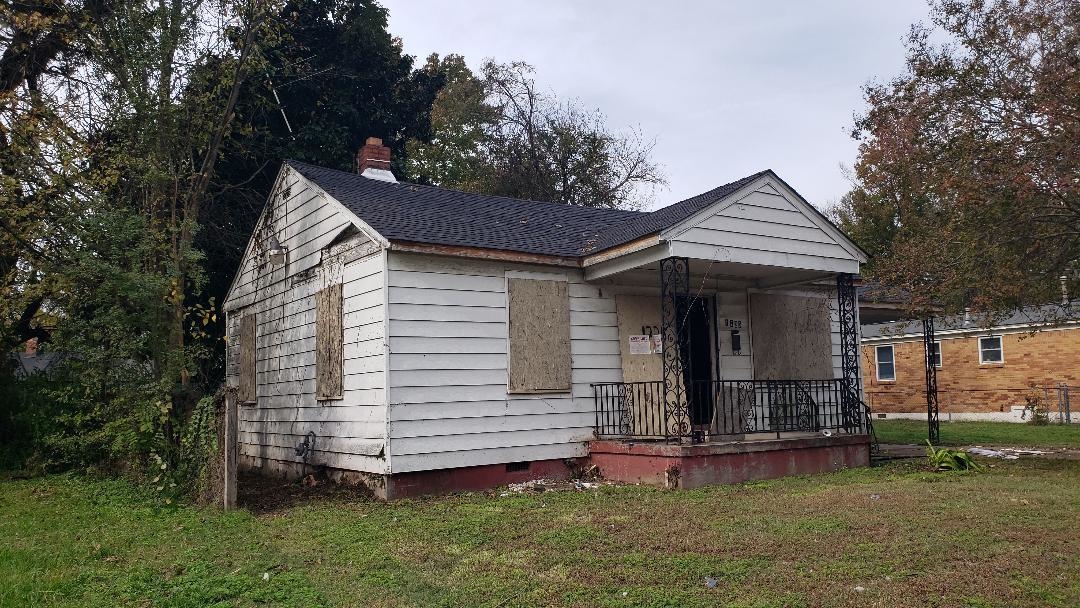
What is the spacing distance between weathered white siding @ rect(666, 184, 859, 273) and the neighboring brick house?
1033 centimetres

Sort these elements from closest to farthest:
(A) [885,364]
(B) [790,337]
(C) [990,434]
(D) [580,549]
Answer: (D) [580,549]
(B) [790,337]
(C) [990,434]
(A) [885,364]

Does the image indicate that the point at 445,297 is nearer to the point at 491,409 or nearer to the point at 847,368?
the point at 491,409

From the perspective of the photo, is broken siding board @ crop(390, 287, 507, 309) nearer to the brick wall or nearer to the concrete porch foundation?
the concrete porch foundation

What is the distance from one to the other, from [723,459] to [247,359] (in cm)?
848

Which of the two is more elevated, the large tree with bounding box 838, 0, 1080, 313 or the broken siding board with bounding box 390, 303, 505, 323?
the large tree with bounding box 838, 0, 1080, 313

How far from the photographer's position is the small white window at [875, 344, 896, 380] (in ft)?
88.0

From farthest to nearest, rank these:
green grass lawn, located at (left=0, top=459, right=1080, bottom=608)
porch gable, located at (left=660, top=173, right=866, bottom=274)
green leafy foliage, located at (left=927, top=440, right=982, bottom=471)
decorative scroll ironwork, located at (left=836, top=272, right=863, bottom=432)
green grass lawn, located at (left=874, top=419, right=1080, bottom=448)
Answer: green grass lawn, located at (left=874, top=419, right=1080, bottom=448)
decorative scroll ironwork, located at (left=836, top=272, right=863, bottom=432)
green leafy foliage, located at (left=927, top=440, right=982, bottom=471)
porch gable, located at (left=660, top=173, right=866, bottom=274)
green grass lawn, located at (left=0, top=459, right=1080, bottom=608)

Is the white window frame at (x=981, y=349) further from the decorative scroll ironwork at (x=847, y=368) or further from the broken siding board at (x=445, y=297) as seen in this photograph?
the broken siding board at (x=445, y=297)

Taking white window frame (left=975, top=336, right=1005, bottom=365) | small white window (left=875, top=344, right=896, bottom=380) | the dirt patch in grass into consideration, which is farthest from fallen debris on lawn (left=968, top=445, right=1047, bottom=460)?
small white window (left=875, top=344, right=896, bottom=380)

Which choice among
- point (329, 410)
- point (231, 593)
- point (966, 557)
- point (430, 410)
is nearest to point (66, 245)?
point (329, 410)

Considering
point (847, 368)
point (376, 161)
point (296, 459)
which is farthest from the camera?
point (376, 161)

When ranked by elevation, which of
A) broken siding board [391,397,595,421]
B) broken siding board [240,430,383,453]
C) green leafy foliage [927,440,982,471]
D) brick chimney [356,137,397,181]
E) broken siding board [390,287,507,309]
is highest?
brick chimney [356,137,397,181]

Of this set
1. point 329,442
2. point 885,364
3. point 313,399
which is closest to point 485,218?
point 313,399

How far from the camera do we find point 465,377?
10.2m
